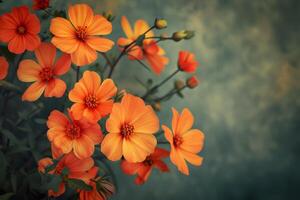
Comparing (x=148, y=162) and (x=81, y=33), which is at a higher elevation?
(x=81, y=33)

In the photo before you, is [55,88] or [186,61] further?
[186,61]

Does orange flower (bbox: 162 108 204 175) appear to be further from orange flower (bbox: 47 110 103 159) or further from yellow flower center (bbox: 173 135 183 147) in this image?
orange flower (bbox: 47 110 103 159)

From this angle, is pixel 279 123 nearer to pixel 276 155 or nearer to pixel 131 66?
pixel 276 155

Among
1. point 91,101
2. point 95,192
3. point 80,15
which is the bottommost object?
point 95,192

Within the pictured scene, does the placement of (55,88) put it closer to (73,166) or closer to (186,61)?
(73,166)

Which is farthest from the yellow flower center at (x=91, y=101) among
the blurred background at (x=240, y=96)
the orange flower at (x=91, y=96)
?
the blurred background at (x=240, y=96)

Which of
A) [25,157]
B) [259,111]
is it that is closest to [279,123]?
[259,111]

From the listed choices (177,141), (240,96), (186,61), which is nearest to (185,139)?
(177,141)
